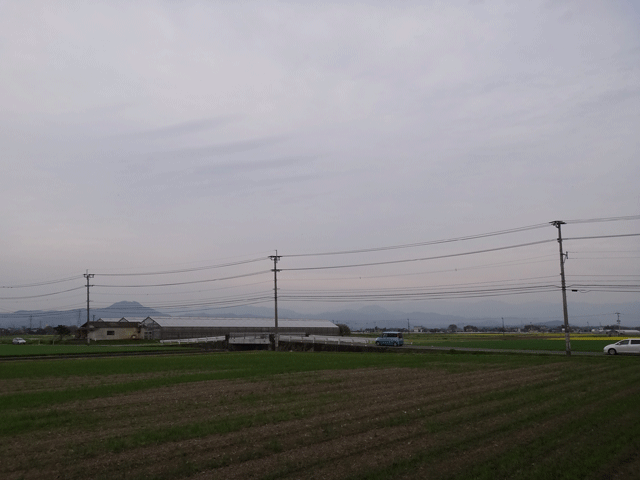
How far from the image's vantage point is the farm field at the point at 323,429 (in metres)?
11.0

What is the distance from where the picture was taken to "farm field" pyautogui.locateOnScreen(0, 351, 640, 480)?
11.0 m

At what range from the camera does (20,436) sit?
14.2 meters

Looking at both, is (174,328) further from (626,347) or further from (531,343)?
(626,347)

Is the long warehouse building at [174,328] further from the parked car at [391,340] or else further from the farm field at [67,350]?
the farm field at [67,350]

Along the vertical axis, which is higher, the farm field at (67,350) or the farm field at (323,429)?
the farm field at (323,429)

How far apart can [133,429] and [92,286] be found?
95.8 metres

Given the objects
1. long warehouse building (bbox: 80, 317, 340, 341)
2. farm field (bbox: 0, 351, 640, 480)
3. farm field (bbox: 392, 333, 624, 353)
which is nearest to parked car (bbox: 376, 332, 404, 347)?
farm field (bbox: 392, 333, 624, 353)

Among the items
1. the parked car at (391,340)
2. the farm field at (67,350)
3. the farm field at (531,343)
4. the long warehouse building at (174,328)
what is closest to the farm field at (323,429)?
the farm field at (67,350)

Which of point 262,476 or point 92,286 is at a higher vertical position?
point 92,286

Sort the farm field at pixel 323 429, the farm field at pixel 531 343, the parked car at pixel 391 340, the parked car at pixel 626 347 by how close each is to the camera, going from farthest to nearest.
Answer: the parked car at pixel 391 340 → the farm field at pixel 531 343 → the parked car at pixel 626 347 → the farm field at pixel 323 429

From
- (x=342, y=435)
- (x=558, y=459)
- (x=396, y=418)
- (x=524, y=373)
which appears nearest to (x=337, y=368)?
(x=524, y=373)

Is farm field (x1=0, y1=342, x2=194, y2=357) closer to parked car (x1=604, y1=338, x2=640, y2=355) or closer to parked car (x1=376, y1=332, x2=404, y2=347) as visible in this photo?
parked car (x1=376, y1=332, x2=404, y2=347)

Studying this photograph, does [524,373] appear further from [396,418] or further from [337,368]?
[396,418]

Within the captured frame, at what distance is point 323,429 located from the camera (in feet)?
48.0
